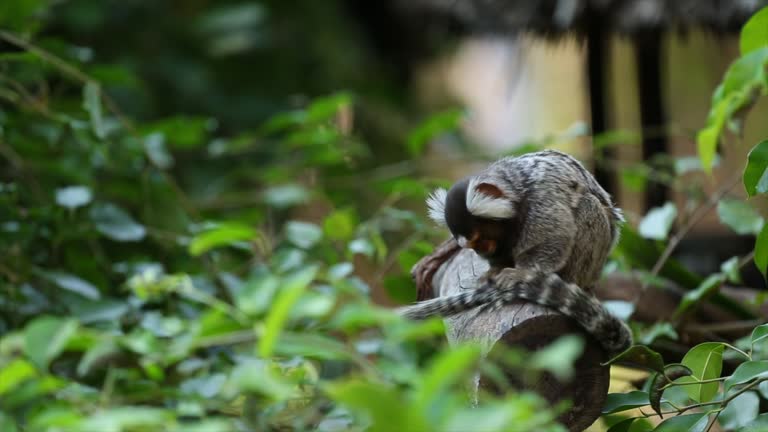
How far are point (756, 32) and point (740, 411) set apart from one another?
24.3 inches

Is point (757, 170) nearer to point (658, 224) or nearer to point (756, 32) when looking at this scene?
point (756, 32)

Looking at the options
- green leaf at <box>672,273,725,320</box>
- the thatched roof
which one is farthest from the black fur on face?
the thatched roof

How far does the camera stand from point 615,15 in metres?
3.21

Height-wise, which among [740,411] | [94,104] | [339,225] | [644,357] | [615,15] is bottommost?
[740,411]

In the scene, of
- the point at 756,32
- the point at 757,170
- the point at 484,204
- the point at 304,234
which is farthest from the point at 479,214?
the point at 304,234

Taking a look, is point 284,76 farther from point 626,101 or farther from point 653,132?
point 653,132

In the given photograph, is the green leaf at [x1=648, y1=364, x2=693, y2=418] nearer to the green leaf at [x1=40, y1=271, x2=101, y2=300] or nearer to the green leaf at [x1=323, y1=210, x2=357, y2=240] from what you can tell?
the green leaf at [x1=323, y1=210, x2=357, y2=240]

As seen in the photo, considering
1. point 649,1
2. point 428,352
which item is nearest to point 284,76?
point 649,1

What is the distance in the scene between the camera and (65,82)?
2.55m

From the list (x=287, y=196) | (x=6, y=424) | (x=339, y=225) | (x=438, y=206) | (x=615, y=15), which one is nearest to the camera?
(x=6, y=424)

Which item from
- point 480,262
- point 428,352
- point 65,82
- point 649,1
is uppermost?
point 649,1

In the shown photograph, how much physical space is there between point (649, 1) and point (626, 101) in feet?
4.61

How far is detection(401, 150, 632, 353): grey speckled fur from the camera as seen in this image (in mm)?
1328

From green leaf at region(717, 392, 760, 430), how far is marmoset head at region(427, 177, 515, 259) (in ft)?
1.42
